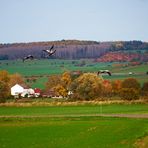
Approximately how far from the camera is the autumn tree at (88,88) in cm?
9881

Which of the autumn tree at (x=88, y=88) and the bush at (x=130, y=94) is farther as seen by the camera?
the autumn tree at (x=88, y=88)

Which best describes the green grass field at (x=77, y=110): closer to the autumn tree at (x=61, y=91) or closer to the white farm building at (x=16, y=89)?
the autumn tree at (x=61, y=91)

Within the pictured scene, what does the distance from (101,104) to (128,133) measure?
150ft

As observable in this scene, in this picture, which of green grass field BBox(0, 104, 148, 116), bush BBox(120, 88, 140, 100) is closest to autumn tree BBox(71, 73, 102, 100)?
bush BBox(120, 88, 140, 100)

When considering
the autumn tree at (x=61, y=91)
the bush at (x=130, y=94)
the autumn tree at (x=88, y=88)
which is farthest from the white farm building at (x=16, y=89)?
the bush at (x=130, y=94)

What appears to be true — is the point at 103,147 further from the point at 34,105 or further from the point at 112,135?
the point at 34,105

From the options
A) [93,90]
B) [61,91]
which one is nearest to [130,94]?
[93,90]

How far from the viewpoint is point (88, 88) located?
326 ft

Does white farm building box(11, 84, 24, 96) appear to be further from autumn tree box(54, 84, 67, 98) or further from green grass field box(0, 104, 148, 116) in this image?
green grass field box(0, 104, 148, 116)

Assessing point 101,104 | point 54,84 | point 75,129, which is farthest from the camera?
point 54,84

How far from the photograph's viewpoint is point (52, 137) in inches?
1393

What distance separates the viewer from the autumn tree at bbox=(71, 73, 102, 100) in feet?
324

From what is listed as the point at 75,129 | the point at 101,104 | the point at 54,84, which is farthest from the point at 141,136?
the point at 54,84

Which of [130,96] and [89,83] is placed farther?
[89,83]
